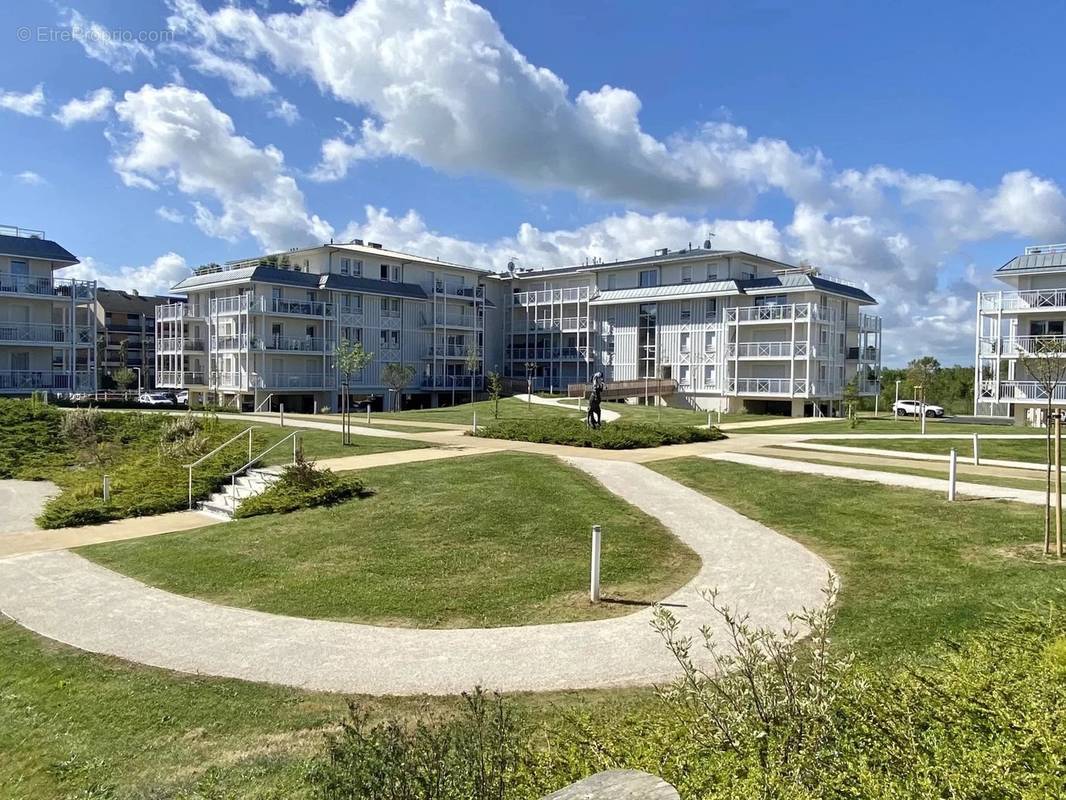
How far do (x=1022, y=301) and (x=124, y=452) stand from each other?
49.5m

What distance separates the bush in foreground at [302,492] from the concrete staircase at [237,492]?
662 mm

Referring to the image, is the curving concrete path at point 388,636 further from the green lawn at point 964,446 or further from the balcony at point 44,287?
the balcony at point 44,287

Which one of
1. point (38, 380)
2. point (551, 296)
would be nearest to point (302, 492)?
point (38, 380)

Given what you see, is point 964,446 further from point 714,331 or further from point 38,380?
point 38,380

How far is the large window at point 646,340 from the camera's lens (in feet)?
189

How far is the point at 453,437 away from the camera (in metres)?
28.2

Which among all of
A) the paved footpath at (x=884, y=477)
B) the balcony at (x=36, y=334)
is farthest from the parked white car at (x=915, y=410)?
the balcony at (x=36, y=334)

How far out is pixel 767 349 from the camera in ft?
161

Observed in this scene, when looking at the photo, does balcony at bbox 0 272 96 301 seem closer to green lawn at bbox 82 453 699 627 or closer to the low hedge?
the low hedge

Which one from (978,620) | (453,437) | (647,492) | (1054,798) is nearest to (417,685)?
(1054,798)

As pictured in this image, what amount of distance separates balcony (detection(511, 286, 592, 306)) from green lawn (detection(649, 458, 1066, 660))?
45.6m

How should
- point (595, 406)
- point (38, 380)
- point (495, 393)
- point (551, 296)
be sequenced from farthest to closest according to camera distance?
point (551, 296)
point (38, 380)
point (495, 393)
point (595, 406)

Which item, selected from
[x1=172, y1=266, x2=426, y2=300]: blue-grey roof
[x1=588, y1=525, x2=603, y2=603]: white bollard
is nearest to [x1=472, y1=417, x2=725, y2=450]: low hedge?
[x1=588, y1=525, x2=603, y2=603]: white bollard

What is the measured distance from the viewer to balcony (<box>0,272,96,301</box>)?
154ft
